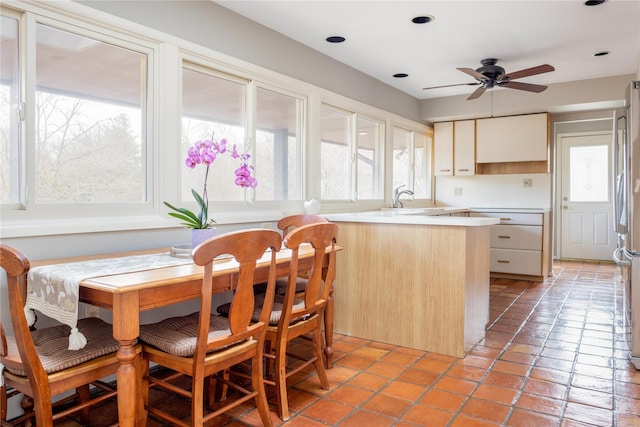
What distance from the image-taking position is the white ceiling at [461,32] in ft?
9.93

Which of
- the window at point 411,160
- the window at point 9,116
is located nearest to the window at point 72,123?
the window at point 9,116

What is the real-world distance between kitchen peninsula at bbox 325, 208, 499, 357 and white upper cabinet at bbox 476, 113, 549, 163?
275cm

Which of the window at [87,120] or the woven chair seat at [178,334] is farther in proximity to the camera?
the window at [87,120]

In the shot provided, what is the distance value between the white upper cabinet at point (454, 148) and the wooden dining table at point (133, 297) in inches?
184

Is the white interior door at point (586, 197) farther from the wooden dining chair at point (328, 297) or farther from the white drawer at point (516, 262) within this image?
the wooden dining chair at point (328, 297)

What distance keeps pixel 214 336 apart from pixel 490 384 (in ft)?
5.17

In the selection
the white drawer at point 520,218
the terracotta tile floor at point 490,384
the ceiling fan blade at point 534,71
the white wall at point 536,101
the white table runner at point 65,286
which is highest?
the white wall at point 536,101

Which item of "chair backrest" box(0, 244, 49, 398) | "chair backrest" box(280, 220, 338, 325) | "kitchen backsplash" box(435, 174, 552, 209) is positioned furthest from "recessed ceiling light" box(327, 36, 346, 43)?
"kitchen backsplash" box(435, 174, 552, 209)

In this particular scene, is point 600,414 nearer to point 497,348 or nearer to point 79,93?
point 497,348

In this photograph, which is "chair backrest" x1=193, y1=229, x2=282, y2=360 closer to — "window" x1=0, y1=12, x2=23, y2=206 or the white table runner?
the white table runner

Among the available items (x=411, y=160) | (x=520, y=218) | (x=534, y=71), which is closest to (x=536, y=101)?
(x=520, y=218)

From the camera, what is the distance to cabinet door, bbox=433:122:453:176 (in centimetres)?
600

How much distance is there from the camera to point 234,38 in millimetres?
3100

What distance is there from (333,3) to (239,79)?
2.74ft
